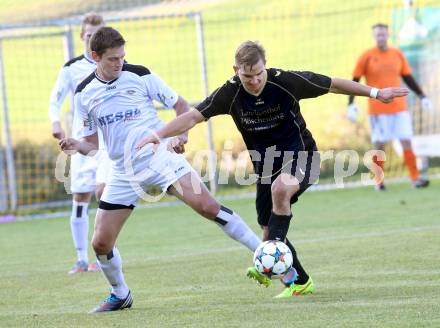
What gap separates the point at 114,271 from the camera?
23.8 ft

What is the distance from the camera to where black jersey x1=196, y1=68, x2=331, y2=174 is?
22.9 feet

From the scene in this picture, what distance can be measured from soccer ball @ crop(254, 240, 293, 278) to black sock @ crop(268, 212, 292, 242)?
0.12 meters

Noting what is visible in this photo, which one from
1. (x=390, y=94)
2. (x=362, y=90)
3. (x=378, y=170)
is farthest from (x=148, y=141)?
(x=378, y=170)

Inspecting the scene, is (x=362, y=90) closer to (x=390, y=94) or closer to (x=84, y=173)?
(x=390, y=94)

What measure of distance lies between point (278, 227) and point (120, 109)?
4.95 feet

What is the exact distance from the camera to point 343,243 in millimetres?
10070

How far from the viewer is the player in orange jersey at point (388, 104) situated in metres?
15.2

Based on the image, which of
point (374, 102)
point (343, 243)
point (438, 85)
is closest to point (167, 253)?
point (343, 243)

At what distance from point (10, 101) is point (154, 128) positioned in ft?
44.6

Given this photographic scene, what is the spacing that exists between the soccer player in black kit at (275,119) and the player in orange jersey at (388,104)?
7892 millimetres

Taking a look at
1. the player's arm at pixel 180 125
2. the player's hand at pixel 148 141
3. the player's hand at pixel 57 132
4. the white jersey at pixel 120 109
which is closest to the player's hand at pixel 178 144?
the player's arm at pixel 180 125

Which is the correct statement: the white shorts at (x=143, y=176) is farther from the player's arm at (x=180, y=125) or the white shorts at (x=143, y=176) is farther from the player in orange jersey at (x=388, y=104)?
the player in orange jersey at (x=388, y=104)

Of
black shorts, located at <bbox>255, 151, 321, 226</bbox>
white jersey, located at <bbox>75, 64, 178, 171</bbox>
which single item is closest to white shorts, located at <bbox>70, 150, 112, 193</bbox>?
white jersey, located at <bbox>75, 64, 178, 171</bbox>

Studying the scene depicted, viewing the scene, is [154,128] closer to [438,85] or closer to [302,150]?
[302,150]
